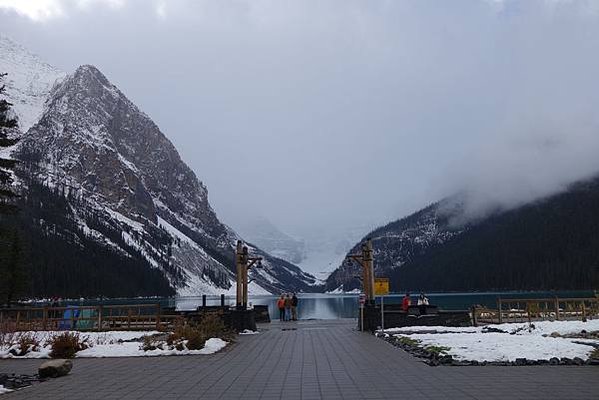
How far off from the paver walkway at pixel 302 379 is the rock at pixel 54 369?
0.28 metres

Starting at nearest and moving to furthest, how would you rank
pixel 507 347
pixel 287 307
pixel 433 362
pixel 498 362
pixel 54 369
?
1. pixel 54 369
2. pixel 498 362
3. pixel 433 362
4. pixel 507 347
5. pixel 287 307

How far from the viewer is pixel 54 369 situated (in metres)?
12.1

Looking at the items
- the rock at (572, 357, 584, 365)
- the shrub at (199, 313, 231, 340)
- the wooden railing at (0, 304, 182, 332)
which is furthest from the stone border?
the wooden railing at (0, 304, 182, 332)

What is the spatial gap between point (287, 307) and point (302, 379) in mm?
29645

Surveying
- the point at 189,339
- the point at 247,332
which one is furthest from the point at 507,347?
the point at 247,332

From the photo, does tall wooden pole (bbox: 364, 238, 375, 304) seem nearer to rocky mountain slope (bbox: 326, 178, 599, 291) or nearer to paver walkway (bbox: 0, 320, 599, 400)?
paver walkway (bbox: 0, 320, 599, 400)

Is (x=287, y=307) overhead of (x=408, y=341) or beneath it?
overhead

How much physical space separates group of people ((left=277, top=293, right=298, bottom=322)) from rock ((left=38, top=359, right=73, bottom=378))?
27.2 meters

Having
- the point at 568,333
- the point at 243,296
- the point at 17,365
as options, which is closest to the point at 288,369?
the point at 17,365

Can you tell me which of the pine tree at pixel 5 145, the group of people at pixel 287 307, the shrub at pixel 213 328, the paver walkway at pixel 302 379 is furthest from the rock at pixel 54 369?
the group of people at pixel 287 307

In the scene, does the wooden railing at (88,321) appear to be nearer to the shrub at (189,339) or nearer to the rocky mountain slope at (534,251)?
the shrub at (189,339)

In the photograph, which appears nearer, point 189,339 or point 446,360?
point 446,360

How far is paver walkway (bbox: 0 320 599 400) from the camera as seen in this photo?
9.44 metres

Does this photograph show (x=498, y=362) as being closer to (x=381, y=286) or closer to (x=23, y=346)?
(x=381, y=286)
